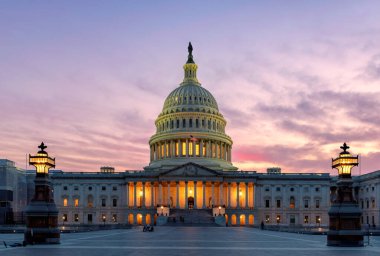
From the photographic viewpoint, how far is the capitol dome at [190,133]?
571 feet

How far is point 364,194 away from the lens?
511ft

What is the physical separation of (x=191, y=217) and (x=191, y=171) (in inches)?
899

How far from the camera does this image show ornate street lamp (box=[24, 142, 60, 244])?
166ft

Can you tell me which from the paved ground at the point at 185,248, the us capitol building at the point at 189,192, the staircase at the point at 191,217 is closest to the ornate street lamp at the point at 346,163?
the paved ground at the point at 185,248

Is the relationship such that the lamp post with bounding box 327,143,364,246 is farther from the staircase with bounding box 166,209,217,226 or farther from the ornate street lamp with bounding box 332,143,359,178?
the staircase with bounding box 166,209,217,226

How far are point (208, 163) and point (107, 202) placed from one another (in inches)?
1263

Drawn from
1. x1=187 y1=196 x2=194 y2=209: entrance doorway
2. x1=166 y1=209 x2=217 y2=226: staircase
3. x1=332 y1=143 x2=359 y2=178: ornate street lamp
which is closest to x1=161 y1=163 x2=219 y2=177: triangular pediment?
x1=187 y1=196 x2=194 y2=209: entrance doorway

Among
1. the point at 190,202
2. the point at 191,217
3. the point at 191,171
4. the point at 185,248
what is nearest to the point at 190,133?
the point at 191,171

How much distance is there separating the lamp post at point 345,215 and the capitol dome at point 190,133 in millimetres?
116830

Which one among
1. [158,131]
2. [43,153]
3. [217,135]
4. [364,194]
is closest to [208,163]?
[217,135]

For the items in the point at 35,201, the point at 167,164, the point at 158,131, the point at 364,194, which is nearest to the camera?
the point at 35,201

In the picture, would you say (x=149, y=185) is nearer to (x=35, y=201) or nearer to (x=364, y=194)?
(x=364, y=194)

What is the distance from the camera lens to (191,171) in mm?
155250

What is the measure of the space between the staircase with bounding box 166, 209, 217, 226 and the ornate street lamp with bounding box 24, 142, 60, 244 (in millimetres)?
75278
